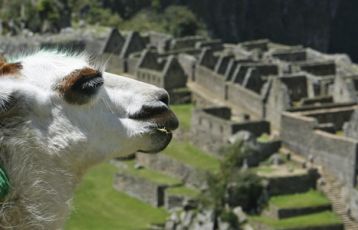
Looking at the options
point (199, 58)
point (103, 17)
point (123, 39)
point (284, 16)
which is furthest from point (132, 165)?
point (284, 16)

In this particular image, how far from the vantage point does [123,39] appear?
48.1 meters

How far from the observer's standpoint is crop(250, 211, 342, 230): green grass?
26.5 m

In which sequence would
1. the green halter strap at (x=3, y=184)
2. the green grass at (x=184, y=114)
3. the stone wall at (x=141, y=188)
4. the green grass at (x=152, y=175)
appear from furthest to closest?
1. the green grass at (x=184, y=114)
2. the green grass at (x=152, y=175)
3. the stone wall at (x=141, y=188)
4. the green halter strap at (x=3, y=184)

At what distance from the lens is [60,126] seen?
4.02 metres

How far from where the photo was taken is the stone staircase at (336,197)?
1076 inches

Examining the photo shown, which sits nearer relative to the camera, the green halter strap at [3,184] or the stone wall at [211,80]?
the green halter strap at [3,184]

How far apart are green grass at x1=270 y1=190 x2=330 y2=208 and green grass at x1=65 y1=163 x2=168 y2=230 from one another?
2806mm

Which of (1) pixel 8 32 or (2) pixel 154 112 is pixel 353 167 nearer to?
(2) pixel 154 112

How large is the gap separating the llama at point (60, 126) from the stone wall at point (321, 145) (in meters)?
24.8

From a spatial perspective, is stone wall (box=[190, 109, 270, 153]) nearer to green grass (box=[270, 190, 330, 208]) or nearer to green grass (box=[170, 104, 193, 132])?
green grass (box=[170, 104, 193, 132])

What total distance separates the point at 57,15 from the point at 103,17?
24.7ft

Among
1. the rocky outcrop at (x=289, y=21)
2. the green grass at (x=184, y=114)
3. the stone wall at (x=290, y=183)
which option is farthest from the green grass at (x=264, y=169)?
the rocky outcrop at (x=289, y=21)

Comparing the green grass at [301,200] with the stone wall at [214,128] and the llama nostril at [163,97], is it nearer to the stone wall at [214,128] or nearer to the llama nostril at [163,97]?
the stone wall at [214,128]

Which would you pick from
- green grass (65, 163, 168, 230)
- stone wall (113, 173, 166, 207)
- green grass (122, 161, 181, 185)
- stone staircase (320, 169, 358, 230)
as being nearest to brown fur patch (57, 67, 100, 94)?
green grass (65, 163, 168, 230)
